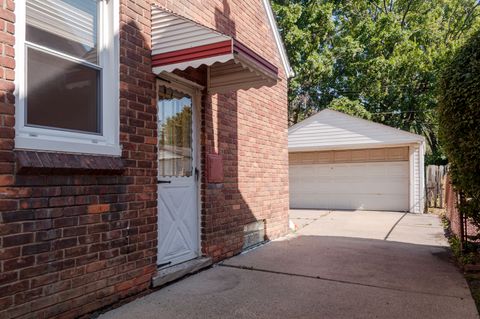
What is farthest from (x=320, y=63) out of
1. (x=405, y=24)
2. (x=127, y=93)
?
(x=127, y=93)

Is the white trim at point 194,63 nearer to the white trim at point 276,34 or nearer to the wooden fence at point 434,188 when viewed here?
the white trim at point 276,34

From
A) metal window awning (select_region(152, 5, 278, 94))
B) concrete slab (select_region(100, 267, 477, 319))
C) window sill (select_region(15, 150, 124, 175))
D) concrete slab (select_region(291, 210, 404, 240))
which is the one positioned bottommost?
concrete slab (select_region(291, 210, 404, 240))

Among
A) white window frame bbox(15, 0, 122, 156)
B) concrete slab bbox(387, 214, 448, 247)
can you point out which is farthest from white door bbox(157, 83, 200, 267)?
concrete slab bbox(387, 214, 448, 247)

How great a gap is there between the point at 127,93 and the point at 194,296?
2300mm

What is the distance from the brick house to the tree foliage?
7.25ft

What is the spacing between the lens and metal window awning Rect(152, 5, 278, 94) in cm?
389

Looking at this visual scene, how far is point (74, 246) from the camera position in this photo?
10.9ft

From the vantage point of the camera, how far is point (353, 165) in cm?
1364

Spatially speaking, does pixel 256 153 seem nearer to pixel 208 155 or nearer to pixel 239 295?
pixel 208 155

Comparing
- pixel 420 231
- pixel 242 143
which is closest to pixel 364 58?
pixel 420 231

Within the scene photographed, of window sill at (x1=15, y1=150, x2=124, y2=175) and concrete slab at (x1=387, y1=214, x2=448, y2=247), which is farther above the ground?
window sill at (x1=15, y1=150, x2=124, y2=175)

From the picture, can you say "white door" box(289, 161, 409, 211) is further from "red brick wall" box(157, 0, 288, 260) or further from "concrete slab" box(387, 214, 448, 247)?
"red brick wall" box(157, 0, 288, 260)

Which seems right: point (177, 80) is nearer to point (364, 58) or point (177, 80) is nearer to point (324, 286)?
point (324, 286)

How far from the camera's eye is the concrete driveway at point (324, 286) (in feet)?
12.1
